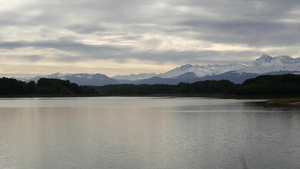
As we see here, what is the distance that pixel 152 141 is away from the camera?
38.9m

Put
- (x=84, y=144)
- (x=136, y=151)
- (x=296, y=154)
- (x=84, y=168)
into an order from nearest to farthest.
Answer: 1. (x=84, y=168)
2. (x=296, y=154)
3. (x=136, y=151)
4. (x=84, y=144)

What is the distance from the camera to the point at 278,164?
26.9m

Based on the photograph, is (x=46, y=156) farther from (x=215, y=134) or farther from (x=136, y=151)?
(x=215, y=134)

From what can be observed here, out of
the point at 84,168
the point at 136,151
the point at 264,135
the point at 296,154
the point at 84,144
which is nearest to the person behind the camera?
the point at 84,168

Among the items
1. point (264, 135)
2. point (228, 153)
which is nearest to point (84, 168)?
point (228, 153)

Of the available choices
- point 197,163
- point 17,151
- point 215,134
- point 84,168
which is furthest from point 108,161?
point 215,134

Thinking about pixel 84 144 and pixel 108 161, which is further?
pixel 84 144

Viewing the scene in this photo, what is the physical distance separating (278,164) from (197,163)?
20.0ft

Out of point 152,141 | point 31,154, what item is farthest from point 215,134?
A: point 31,154

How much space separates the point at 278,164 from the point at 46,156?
19196mm

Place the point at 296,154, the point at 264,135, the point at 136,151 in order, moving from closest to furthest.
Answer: the point at 296,154 → the point at 136,151 → the point at 264,135

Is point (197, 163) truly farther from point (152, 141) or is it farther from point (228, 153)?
point (152, 141)

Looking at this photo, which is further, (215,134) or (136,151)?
(215,134)

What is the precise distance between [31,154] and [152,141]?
515 inches
